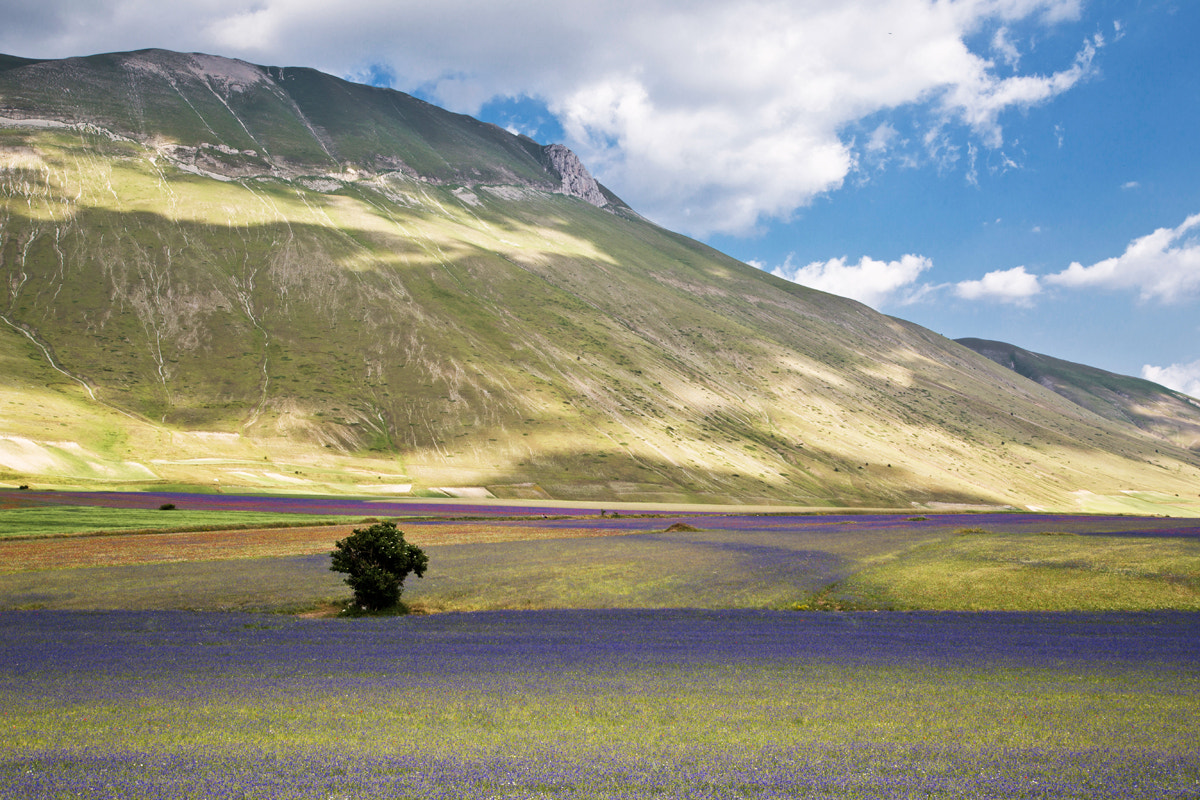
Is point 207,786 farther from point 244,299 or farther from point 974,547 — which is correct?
point 244,299

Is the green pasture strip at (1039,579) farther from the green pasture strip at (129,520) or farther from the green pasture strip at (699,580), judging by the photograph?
the green pasture strip at (129,520)

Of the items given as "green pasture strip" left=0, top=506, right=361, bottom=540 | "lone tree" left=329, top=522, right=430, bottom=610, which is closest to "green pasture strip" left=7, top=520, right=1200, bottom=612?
"lone tree" left=329, top=522, right=430, bottom=610

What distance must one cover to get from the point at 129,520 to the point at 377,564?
41.5 meters

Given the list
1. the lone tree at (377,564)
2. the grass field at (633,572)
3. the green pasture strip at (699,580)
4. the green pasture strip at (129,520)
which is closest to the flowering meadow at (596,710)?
the lone tree at (377,564)

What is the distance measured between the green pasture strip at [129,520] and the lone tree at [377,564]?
33028 mm

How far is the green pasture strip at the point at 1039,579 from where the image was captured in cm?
2816

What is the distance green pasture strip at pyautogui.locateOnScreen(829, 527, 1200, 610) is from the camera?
28.2 meters

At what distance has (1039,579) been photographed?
105ft

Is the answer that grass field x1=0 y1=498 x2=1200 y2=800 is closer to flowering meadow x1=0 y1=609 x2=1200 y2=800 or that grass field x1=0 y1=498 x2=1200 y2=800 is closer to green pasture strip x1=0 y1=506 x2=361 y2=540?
flowering meadow x1=0 y1=609 x2=1200 y2=800

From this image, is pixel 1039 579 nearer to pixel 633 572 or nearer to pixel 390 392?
pixel 633 572

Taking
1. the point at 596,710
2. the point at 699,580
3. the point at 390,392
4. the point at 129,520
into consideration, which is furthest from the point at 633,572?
the point at 390,392

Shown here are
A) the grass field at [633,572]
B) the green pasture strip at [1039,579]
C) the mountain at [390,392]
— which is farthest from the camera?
the mountain at [390,392]

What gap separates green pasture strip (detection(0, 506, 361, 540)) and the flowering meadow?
3130 cm

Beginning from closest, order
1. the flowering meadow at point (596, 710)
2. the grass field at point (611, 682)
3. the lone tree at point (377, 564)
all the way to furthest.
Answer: the flowering meadow at point (596, 710) < the grass field at point (611, 682) < the lone tree at point (377, 564)
